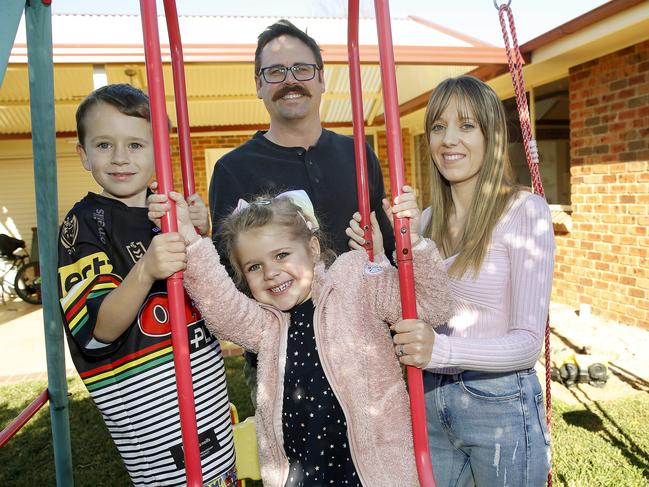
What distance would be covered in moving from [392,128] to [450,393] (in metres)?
0.87

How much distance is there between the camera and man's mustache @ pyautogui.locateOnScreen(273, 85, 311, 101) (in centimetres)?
200

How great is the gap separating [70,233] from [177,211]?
407 mm

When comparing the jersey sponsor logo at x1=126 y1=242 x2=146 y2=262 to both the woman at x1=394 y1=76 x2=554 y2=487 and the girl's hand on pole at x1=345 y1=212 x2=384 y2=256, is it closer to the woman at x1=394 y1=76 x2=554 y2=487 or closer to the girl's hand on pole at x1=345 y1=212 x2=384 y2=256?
the girl's hand on pole at x1=345 y1=212 x2=384 y2=256

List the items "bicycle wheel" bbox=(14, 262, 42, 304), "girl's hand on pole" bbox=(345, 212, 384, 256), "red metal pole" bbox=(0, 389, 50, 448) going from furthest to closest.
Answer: "bicycle wheel" bbox=(14, 262, 42, 304)
"red metal pole" bbox=(0, 389, 50, 448)
"girl's hand on pole" bbox=(345, 212, 384, 256)

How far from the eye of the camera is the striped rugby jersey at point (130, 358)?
1415 mm

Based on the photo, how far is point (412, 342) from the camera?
1.29 meters

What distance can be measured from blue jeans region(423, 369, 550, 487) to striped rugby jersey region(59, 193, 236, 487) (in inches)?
28.7

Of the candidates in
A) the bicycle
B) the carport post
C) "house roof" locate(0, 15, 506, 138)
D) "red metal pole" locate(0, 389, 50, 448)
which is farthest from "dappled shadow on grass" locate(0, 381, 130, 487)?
the bicycle

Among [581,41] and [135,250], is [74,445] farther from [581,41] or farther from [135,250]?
[581,41]

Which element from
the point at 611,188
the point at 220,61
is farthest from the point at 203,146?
the point at 611,188

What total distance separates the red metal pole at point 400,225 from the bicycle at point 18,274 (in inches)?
350

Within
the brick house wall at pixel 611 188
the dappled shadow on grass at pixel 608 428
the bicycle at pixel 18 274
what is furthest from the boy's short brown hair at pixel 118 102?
the bicycle at pixel 18 274

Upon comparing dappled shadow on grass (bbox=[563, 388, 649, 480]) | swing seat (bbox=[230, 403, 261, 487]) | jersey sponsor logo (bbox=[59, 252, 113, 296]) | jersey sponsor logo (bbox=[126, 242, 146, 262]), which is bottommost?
dappled shadow on grass (bbox=[563, 388, 649, 480])

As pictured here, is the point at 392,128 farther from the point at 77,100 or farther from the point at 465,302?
the point at 77,100
